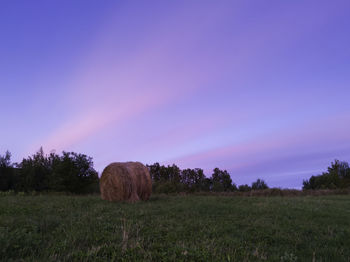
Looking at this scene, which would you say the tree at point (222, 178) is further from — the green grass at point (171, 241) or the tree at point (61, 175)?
the green grass at point (171, 241)

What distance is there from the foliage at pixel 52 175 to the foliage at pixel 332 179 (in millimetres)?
49449

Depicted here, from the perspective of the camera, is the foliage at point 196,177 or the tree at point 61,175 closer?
the tree at point 61,175

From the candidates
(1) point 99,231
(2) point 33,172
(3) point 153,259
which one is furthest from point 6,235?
(2) point 33,172

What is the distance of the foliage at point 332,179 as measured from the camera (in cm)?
5542

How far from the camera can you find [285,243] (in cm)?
564

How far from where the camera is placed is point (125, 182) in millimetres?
15234

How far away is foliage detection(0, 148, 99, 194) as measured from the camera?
28.9m

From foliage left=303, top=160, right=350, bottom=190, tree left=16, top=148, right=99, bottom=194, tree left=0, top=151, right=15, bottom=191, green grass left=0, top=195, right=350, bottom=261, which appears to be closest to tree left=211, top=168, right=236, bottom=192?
foliage left=303, top=160, right=350, bottom=190

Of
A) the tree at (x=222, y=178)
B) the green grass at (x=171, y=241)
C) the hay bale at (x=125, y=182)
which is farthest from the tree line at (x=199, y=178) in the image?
the green grass at (x=171, y=241)

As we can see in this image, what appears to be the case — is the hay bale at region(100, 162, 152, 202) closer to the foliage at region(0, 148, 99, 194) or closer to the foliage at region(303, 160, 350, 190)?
the foliage at region(0, 148, 99, 194)

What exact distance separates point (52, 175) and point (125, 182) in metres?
18.5

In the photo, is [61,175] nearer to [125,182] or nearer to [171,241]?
[125,182]

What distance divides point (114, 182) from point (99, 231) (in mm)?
10229

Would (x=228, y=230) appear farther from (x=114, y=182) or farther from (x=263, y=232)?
(x=114, y=182)
